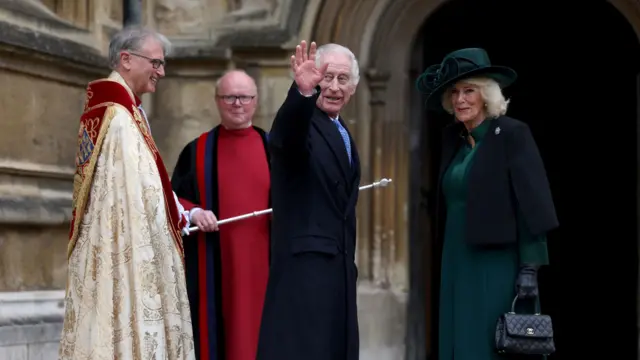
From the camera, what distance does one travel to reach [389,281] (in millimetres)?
7492

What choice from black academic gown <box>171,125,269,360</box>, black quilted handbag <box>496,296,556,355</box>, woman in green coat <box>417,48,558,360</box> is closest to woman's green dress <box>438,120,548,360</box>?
woman in green coat <box>417,48,558,360</box>

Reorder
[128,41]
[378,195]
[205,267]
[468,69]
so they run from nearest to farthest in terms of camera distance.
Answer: [468,69]
[128,41]
[205,267]
[378,195]

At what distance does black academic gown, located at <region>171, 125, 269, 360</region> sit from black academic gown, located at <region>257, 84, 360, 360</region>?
1.45 metres

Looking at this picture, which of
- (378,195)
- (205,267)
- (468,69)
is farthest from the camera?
(378,195)

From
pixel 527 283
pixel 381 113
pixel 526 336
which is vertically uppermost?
pixel 381 113

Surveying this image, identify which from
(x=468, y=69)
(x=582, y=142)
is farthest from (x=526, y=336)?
(x=582, y=142)

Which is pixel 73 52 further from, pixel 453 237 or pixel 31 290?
pixel 453 237

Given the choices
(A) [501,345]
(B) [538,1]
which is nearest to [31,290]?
Answer: (A) [501,345]

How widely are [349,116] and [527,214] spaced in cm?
280

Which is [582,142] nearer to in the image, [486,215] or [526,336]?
[486,215]

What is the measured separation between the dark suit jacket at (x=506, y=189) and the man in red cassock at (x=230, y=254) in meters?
1.50

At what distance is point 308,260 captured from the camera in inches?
178

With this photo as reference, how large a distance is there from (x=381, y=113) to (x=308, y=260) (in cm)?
311

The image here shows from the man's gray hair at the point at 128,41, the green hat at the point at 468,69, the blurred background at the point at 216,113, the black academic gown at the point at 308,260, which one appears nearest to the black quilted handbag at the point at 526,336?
the black academic gown at the point at 308,260
